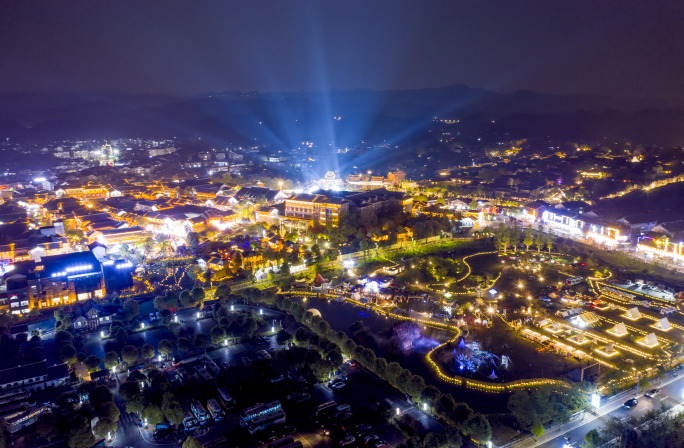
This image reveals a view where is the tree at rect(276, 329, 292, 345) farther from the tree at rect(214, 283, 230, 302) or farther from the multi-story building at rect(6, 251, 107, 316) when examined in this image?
the multi-story building at rect(6, 251, 107, 316)

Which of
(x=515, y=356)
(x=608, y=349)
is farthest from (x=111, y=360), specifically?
(x=608, y=349)

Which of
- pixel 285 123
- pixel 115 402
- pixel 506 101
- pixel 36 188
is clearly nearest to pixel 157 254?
pixel 115 402

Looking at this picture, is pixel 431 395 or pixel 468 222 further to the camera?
pixel 468 222

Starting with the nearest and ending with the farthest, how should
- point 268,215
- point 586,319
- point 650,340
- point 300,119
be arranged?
point 650,340, point 586,319, point 268,215, point 300,119

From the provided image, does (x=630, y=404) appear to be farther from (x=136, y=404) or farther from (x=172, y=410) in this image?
(x=136, y=404)

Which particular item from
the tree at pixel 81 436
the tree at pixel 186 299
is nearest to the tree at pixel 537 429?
the tree at pixel 81 436

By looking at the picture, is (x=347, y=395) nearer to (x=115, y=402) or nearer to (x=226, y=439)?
(x=226, y=439)
